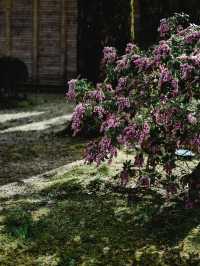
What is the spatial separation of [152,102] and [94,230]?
1425 millimetres

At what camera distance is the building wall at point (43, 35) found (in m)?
19.8

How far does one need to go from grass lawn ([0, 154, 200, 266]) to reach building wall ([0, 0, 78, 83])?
12766 millimetres

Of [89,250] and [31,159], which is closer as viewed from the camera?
[89,250]

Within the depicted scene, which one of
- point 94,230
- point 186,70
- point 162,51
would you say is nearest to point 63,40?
point 162,51

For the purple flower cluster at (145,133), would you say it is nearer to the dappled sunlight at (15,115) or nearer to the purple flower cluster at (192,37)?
the purple flower cluster at (192,37)

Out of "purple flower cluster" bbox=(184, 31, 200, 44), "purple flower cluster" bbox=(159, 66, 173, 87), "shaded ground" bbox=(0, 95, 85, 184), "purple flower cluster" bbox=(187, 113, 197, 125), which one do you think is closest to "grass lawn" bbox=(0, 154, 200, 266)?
"purple flower cluster" bbox=(187, 113, 197, 125)

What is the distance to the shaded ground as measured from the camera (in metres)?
8.82

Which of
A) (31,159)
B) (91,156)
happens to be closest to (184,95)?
(91,156)

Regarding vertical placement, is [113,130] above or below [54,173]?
above

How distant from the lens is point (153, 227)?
614cm

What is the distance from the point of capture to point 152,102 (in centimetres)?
606

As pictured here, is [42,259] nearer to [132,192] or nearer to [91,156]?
[91,156]

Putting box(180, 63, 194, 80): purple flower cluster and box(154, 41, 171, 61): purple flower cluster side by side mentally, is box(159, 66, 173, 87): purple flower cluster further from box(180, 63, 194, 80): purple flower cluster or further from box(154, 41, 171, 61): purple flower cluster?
box(154, 41, 171, 61): purple flower cluster

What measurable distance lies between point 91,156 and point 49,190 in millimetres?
1361
